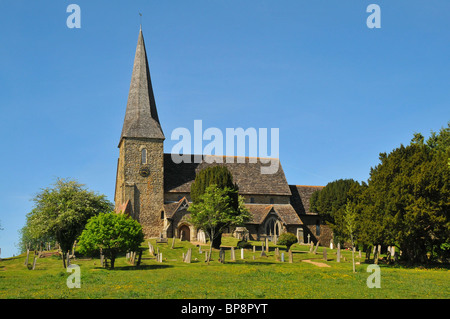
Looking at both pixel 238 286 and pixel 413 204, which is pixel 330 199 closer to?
pixel 413 204

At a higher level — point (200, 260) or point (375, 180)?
point (375, 180)

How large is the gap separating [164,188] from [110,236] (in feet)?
90.6

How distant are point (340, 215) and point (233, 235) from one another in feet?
66.8

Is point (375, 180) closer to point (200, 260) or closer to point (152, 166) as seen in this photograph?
point (200, 260)

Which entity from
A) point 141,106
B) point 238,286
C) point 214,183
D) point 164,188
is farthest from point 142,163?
point 238,286

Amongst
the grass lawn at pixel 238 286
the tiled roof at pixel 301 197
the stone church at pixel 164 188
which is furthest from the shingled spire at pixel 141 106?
the grass lawn at pixel 238 286

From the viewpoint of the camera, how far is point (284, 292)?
19703mm

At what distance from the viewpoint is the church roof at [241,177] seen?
205 feet

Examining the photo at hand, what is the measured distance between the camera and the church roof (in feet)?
205

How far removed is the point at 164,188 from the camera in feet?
200

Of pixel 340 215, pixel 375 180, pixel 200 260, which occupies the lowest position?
pixel 200 260

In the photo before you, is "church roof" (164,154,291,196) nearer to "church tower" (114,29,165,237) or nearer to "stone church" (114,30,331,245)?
"stone church" (114,30,331,245)
